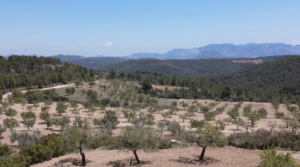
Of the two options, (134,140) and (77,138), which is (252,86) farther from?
(77,138)

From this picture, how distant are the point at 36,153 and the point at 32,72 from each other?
9765 cm

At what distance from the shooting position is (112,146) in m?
22.8

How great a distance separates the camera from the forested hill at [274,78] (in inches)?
3706

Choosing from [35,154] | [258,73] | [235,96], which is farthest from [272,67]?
[35,154]

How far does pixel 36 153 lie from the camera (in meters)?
19.3

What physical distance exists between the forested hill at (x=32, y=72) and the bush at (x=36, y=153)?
7443cm

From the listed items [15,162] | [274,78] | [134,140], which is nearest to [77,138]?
[134,140]

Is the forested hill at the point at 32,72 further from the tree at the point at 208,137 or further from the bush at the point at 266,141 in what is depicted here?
the bush at the point at 266,141

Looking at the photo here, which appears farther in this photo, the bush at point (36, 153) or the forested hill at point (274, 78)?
the forested hill at point (274, 78)

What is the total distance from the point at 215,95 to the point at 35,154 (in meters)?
81.3

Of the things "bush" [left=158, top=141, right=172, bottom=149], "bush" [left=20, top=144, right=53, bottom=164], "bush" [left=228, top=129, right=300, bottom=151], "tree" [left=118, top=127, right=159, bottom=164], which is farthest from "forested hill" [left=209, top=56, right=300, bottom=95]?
"bush" [left=20, top=144, right=53, bottom=164]

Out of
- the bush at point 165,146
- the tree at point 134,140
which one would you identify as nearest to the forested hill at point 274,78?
the bush at point 165,146

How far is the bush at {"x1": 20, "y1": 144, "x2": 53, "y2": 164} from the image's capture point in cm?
1917

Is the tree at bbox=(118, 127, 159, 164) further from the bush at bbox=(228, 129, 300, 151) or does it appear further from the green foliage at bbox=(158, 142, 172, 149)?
the bush at bbox=(228, 129, 300, 151)
